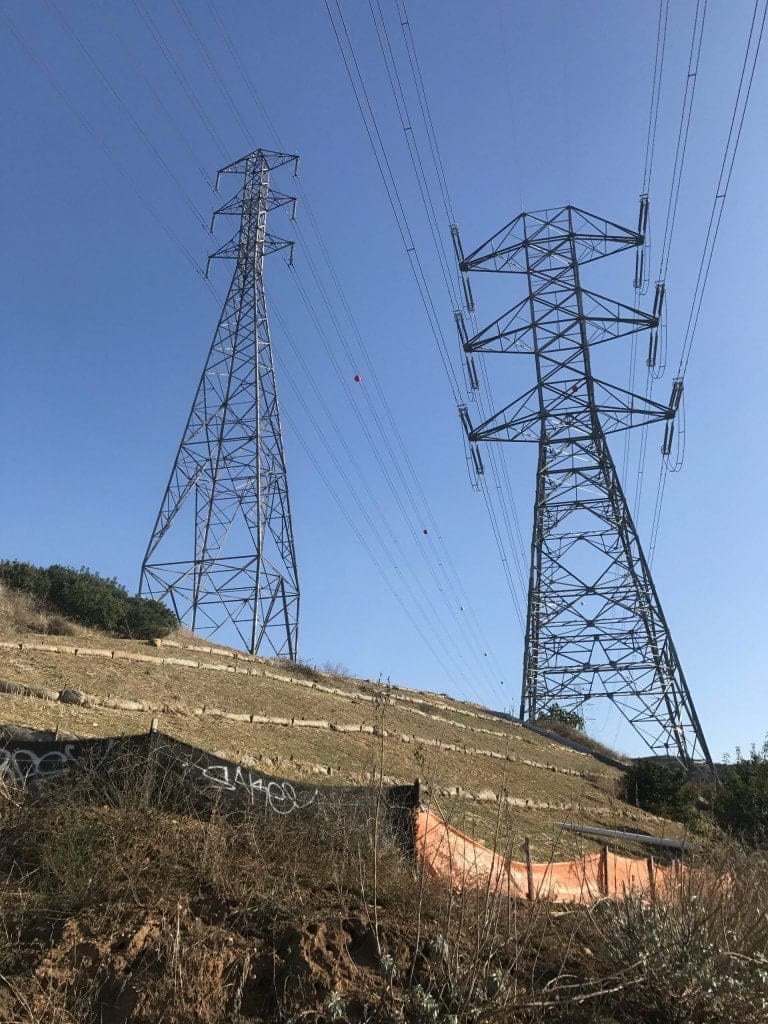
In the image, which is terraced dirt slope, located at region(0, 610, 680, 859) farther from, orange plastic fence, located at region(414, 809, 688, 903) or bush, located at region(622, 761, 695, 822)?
bush, located at region(622, 761, 695, 822)

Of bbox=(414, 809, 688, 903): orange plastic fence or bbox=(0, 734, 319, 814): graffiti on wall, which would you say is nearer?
bbox=(414, 809, 688, 903): orange plastic fence

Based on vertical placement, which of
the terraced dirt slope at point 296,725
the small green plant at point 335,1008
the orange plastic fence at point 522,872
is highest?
the terraced dirt slope at point 296,725

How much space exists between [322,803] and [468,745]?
1524 centimetres

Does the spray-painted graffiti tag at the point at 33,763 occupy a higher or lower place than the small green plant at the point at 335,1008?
higher

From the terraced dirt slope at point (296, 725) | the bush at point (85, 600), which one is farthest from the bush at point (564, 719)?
the bush at point (85, 600)

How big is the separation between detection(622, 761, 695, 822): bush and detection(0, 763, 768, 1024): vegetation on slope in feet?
53.1

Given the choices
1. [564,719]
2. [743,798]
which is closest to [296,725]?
[743,798]

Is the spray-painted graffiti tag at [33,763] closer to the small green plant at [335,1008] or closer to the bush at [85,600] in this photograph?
the small green plant at [335,1008]

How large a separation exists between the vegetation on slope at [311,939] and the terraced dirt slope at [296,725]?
2.59 meters

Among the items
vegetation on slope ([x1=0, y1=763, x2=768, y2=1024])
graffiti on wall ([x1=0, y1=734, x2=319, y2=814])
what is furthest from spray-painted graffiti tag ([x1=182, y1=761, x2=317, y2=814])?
vegetation on slope ([x1=0, y1=763, x2=768, y2=1024])

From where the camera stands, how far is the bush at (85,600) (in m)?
22.6

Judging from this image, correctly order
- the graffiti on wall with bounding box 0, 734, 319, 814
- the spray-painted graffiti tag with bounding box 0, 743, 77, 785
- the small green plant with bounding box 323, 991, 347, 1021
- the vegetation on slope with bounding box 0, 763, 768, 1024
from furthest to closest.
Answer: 1. the graffiti on wall with bounding box 0, 734, 319, 814
2. the spray-painted graffiti tag with bounding box 0, 743, 77, 785
3. the vegetation on slope with bounding box 0, 763, 768, 1024
4. the small green plant with bounding box 323, 991, 347, 1021

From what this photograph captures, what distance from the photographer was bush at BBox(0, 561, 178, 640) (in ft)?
74.1

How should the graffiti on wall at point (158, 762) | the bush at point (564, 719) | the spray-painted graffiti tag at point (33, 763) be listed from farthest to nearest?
1. the bush at point (564, 719)
2. the graffiti on wall at point (158, 762)
3. the spray-painted graffiti tag at point (33, 763)
